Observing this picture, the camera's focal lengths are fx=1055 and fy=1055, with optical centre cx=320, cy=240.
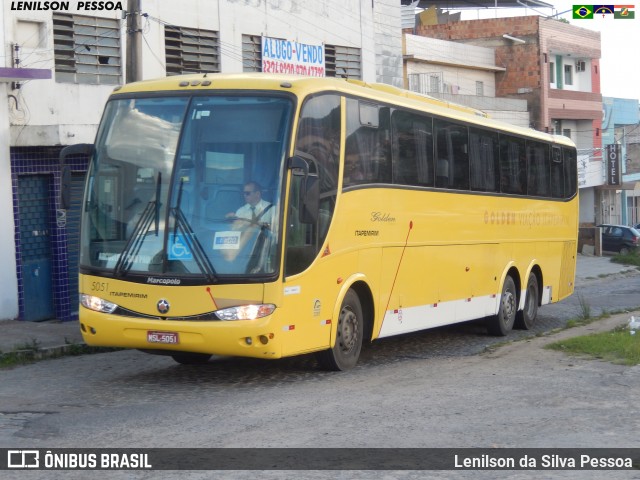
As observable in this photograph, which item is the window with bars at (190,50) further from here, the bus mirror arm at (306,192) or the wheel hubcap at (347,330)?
the bus mirror arm at (306,192)

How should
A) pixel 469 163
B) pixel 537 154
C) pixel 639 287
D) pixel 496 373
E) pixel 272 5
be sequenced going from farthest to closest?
pixel 639 287 → pixel 272 5 → pixel 537 154 → pixel 469 163 → pixel 496 373

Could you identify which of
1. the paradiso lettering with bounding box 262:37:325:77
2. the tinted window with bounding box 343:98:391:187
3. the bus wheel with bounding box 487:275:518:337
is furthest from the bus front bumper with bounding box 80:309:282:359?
the paradiso lettering with bounding box 262:37:325:77

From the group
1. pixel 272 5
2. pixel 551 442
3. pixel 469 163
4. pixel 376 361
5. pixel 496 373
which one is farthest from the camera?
pixel 272 5

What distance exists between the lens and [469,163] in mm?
15766

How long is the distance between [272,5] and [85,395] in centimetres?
A: 1421

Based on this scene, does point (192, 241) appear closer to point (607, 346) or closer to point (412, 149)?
point (412, 149)

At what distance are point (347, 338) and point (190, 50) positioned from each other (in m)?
10.5

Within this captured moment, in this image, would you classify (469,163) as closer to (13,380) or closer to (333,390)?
(333,390)

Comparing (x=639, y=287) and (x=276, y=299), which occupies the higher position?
(x=276, y=299)

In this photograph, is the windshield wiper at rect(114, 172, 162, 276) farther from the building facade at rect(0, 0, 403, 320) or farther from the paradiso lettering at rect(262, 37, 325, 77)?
the paradiso lettering at rect(262, 37, 325, 77)

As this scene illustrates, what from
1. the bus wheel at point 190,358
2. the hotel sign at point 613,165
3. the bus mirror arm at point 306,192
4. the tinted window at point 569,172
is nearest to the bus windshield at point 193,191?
the bus mirror arm at point 306,192

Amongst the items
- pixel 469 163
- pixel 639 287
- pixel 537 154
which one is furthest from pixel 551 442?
pixel 639 287

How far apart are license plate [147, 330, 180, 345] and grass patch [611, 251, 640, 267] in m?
31.2

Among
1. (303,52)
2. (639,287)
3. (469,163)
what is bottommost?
(639,287)
